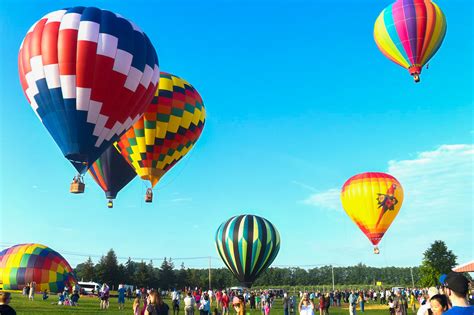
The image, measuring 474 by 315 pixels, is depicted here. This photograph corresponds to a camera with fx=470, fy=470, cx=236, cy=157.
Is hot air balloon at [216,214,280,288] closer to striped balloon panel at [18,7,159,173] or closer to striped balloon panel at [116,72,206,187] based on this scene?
striped balloon panel at [116,72,206,187]

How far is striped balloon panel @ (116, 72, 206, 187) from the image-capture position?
2512 cm

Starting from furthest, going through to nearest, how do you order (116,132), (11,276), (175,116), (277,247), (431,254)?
1. (431,254)
2. (11,276)
3. (277,247)
4. (175,116)
5. (116,132)

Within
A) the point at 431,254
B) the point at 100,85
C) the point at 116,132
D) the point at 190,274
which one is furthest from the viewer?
the point at 190,274

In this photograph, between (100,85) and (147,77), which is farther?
(147,77)

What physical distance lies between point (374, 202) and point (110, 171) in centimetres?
1816

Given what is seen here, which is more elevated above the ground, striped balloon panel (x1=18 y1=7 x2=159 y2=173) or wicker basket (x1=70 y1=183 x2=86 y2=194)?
striped balloon panel (x1=18 y1=7 x2=159 y2=173)

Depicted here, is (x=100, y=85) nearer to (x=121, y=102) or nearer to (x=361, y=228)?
(x=121, y=102)

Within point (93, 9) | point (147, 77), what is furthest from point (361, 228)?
point (93, 9)

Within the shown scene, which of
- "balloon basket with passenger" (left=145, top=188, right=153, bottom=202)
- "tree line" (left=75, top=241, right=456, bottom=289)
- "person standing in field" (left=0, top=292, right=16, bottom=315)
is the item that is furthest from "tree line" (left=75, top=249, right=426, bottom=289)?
"person standing in field" (left=0, top=292, right=16, bottom=315)

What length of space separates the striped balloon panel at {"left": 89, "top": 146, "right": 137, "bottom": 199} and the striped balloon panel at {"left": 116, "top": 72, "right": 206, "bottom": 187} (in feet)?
5.19

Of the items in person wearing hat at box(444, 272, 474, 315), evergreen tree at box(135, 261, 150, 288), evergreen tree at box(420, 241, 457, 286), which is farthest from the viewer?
evergreen tree at box(135, 261, 150, 288)

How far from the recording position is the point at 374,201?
3316cm

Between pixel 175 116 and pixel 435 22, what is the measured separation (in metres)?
15.9

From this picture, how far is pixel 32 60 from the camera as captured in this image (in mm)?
18156
